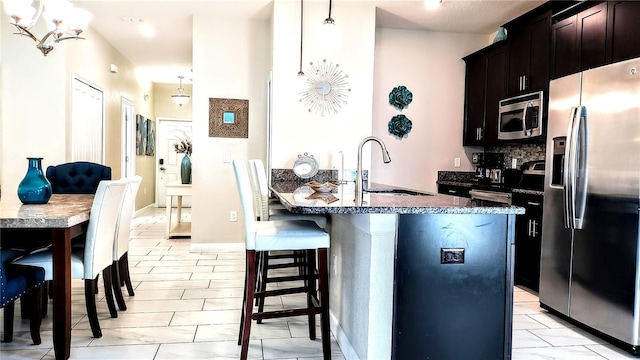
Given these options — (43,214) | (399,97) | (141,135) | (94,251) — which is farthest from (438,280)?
(141,135)

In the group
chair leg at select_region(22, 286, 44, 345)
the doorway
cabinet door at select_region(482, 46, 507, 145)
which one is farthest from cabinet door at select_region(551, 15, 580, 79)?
the doorway

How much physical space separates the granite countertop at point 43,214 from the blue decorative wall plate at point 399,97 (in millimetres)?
3413

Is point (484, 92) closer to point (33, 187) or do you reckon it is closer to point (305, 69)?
point (305, 69)

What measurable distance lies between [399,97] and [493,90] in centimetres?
103

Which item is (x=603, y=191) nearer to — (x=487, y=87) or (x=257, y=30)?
(x=487, y=87)

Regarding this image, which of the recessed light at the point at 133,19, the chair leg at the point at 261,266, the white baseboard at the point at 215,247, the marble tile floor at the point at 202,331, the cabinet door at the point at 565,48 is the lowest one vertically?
the marble tile floor at the point at 202,331

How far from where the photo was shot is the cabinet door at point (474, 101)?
4.65m

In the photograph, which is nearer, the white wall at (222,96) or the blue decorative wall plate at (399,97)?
the white wall at (222,96)

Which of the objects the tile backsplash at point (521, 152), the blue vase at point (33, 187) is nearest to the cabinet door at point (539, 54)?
the tile backsplash at point (521, 152)

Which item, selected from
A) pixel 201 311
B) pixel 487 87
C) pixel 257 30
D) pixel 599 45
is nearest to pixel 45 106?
pixel 257 30

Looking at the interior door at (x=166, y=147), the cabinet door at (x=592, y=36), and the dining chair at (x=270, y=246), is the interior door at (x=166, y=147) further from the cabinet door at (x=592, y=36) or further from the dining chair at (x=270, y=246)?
the cabinet door at (x=592, y=36)

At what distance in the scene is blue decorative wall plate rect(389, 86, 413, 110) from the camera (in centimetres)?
480

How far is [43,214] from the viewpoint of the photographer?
6.75 ft

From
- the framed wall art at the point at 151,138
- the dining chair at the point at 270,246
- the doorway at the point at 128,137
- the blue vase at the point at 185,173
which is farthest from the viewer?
the framed wall art at the point at 151,138
